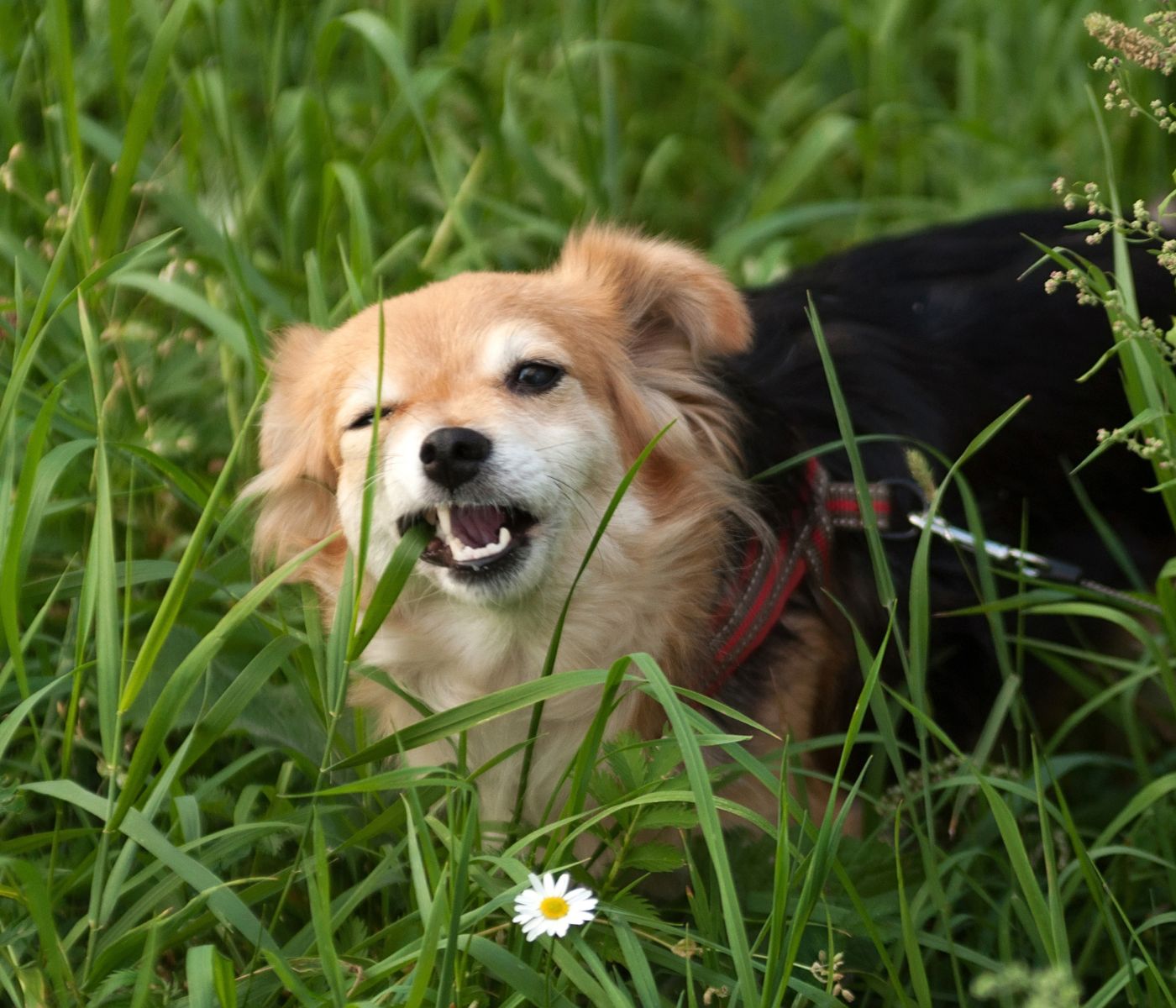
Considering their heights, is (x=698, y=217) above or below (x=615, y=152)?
below

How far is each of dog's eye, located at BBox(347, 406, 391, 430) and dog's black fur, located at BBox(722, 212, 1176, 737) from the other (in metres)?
0.66

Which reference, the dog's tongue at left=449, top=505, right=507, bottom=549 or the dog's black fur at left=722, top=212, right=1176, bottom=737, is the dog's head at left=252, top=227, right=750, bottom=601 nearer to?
the dog's tongue at left=449, top=505, right=507, bottom=549

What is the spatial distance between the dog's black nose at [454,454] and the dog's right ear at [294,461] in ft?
1.19

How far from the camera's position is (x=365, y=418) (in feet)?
7.04

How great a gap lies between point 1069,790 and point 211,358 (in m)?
2.00

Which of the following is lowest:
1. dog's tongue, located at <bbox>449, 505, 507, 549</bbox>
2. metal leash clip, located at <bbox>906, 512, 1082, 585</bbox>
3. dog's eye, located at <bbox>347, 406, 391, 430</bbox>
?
metal leash clip, located at <bbox>906, 512, 1082, 585</bbox>

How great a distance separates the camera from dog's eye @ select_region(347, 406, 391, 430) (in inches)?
83.7

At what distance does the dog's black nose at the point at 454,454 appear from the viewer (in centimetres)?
195

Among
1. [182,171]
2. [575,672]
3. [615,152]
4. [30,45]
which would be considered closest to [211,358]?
[182,171]

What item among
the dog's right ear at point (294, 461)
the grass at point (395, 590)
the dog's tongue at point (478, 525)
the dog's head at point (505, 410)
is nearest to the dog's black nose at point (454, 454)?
the dog's head at point (505, 410)

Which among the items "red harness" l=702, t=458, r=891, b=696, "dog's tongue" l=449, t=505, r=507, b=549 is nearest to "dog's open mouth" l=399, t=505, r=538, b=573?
"dog's tongue" l=449, t=505, r=507, b=549

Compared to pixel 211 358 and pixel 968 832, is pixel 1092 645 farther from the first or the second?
pixel 211 358

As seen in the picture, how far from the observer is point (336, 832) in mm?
2074

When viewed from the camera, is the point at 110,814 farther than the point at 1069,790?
No
